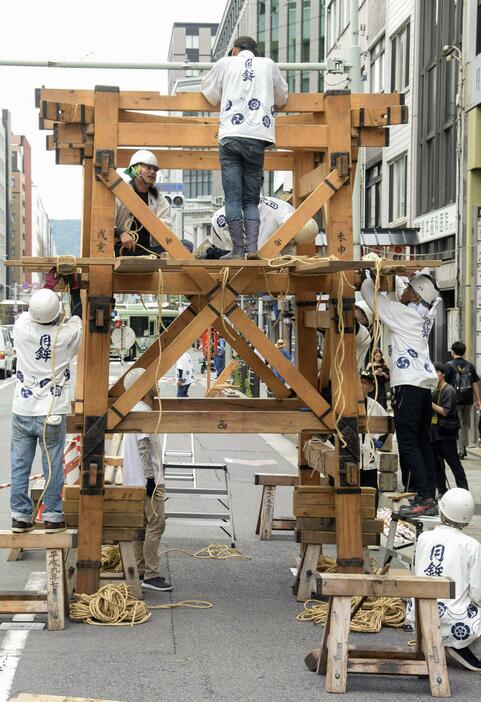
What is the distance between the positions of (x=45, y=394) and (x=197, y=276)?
1.47 metres

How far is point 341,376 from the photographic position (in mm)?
8875

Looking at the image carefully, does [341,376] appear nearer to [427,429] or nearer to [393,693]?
[427,429]

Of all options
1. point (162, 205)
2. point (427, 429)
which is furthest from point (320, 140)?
point (427, 429)

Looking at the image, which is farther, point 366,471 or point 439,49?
point 439,49

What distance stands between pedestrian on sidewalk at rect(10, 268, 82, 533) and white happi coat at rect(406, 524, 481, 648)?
3029 millimetres

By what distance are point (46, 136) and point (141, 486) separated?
2885 mm

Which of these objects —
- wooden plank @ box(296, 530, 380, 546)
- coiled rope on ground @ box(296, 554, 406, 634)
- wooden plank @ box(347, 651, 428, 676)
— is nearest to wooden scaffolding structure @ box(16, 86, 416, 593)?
coiled rope on ground @ box(296, 554, 406, 634)

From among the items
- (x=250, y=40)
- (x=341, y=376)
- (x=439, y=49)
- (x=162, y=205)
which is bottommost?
(x=341, y=376)

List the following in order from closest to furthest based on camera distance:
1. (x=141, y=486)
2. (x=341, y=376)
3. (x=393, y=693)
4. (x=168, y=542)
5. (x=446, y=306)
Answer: (x=393, y=693)
(x=341, y=376)
(x=141, y=486)
(x=168, y=542)
(x=446, y=306)

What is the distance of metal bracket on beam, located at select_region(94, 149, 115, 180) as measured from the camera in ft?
28.5

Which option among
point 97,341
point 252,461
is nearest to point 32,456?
point 97,341

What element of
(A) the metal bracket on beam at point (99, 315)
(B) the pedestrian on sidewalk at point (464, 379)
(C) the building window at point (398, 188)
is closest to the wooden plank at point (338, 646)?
(A) the metal bracket on beam at point (99, 315)

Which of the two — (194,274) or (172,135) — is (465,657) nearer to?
(194,274)

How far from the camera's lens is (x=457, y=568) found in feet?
23.7
